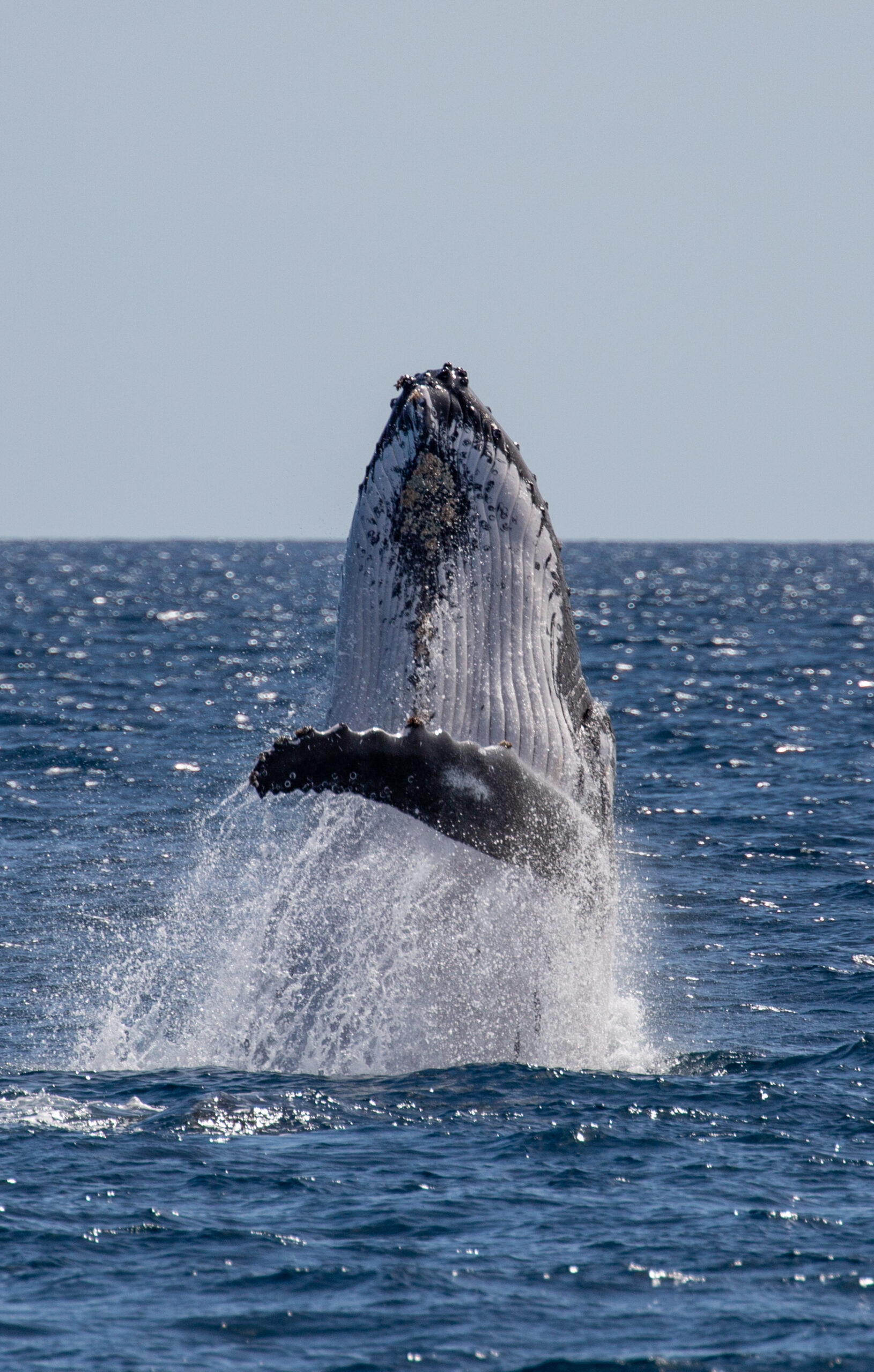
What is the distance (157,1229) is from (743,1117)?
4.33 meters

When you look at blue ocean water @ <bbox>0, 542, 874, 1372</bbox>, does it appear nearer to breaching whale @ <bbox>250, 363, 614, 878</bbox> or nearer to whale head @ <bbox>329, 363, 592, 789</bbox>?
breaching whale @ <bbox>250, 363, 614, 878</bbox>

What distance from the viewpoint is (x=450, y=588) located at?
A: 1117cm

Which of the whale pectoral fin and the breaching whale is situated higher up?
the breaching whale

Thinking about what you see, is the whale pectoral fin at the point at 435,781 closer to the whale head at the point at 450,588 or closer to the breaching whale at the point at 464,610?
the breaching whale at the point at 464,610

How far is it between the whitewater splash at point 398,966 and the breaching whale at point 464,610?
0.43m

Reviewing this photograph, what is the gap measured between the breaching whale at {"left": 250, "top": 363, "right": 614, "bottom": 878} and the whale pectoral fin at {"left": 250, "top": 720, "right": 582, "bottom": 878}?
0.08ft

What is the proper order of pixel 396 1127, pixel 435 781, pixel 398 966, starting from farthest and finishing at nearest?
1. pixel 398 966
2. pixel 396 1127
3. pixel 435 781

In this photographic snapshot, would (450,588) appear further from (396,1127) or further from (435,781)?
(396,1127)

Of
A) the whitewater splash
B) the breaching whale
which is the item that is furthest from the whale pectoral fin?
the whitewater splash

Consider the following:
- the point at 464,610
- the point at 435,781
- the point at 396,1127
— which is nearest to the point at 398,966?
the point at 396,1127

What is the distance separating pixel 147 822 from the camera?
23.2 m

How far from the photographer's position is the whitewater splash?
11070mm

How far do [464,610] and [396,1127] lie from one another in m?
3.43

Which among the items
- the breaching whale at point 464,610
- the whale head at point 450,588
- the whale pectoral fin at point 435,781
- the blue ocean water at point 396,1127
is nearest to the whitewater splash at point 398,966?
the blue ocean water at point 396,1127
